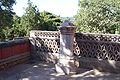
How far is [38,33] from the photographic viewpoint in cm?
1159

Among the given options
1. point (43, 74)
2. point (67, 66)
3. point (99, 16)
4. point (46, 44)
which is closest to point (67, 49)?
point (67, 66)

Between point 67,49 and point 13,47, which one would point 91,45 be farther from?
point 13,47

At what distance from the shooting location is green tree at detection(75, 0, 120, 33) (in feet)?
49.5

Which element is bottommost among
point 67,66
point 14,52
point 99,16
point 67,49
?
point 67,66

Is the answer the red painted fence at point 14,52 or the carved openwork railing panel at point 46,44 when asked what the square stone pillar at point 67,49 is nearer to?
Result: the carved openwork railing panel at point 46,44

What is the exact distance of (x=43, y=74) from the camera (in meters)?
9.47

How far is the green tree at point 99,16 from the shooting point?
15102 millimetres

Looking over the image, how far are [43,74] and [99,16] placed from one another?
726 cm

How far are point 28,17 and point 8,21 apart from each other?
11.9ft

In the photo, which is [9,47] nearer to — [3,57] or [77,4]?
[3,57]

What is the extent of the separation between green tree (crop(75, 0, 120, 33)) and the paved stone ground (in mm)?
6029

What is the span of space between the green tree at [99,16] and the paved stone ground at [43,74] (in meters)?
6.03

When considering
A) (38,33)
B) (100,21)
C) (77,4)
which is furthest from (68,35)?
(77,4)

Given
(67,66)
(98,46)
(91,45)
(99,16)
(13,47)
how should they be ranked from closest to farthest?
(67,66) → (98,46) → (91,45) → (13,47) → (99,16)
